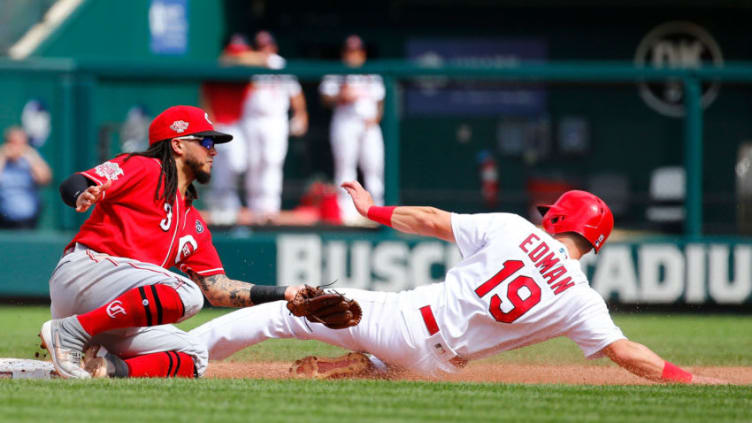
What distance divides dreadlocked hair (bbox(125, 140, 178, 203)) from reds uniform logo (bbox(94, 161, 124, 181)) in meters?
0.13

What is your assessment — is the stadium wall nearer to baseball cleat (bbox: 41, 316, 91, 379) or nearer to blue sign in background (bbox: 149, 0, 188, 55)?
baseball cleat (bbox: 41, 316, 91, 379)

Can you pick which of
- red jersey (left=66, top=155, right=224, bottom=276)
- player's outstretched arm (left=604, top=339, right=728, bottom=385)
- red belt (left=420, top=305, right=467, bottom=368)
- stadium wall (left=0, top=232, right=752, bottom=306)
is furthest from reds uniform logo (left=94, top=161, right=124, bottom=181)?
stadium wall (left=0, top=232, right=752, bottom=306)

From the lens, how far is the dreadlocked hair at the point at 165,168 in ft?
16.4

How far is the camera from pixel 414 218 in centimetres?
512

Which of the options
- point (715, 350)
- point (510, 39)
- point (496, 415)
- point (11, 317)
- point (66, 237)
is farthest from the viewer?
point (510, 39)

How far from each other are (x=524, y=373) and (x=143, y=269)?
2033 millimetres

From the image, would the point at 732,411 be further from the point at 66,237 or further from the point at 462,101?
the point at 66,237

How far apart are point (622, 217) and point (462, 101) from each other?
149cm

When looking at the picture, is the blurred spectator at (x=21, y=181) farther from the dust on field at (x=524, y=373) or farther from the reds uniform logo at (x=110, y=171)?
the reds uniform logo at (x=110, y=171)

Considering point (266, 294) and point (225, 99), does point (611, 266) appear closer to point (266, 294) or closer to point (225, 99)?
point (225, 99)

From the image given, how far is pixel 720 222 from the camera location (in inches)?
335

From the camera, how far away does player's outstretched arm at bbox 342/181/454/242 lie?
5098 mm

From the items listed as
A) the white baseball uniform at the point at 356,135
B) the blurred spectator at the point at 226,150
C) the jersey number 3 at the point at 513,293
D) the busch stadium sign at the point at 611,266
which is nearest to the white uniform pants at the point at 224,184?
the blurred spectator at the point at 226,150

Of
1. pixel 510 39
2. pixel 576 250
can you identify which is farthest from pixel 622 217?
pixel 510 39
